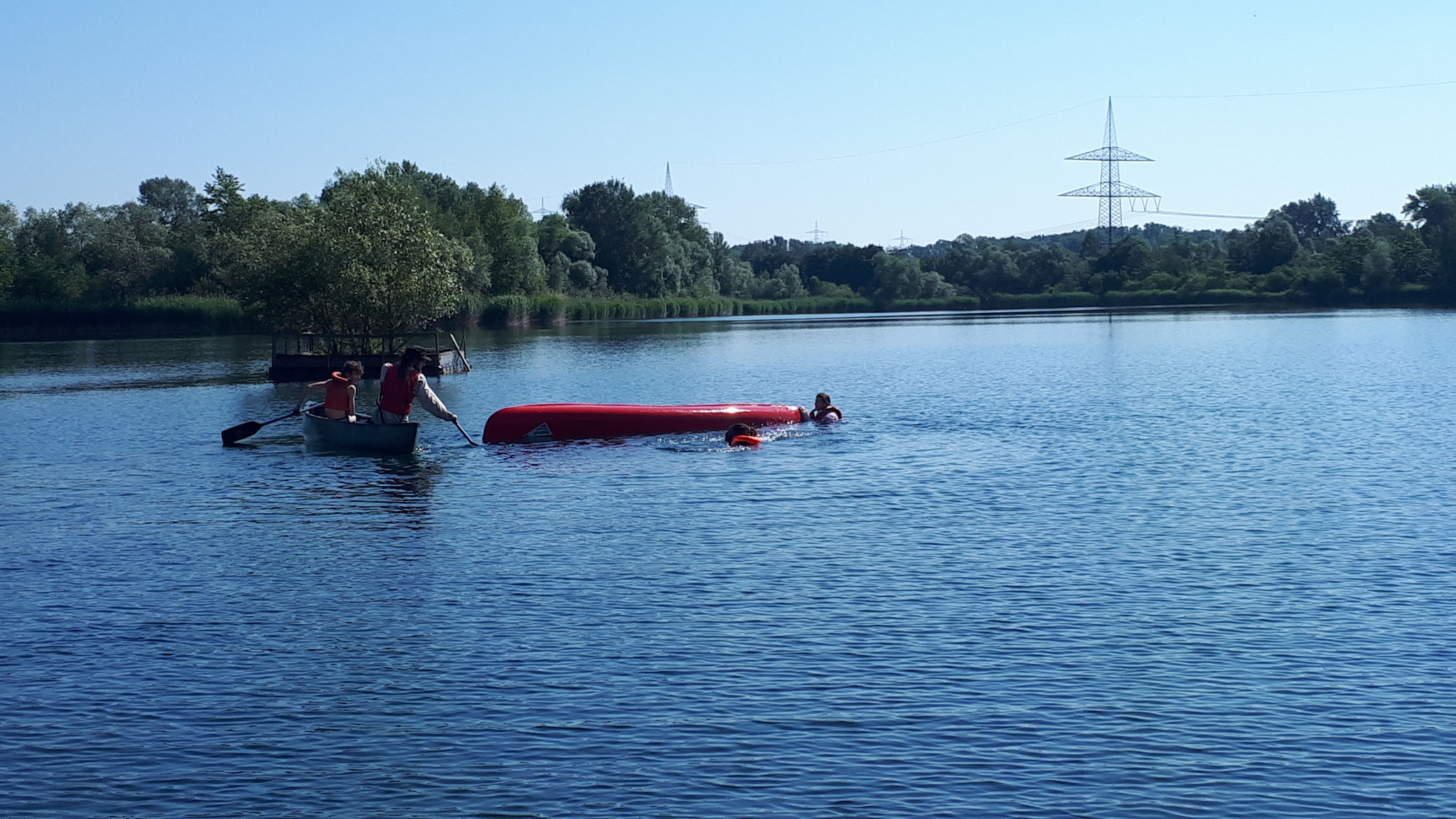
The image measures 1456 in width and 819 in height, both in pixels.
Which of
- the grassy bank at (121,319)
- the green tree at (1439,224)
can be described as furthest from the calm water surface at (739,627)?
the green tree at (1439,224)

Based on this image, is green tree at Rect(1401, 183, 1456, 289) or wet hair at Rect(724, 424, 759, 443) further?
green tree at Rect(1401, 183, 1456, 289)

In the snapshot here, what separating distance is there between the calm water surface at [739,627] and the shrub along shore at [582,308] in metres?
49.4

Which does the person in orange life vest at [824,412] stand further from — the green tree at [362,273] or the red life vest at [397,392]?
the green tree at [362,273]

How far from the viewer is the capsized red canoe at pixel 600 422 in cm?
3369

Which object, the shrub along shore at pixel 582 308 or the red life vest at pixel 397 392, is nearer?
the red life vest at pixel 397 392

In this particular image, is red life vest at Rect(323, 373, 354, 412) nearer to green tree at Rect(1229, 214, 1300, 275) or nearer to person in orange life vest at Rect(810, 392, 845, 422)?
person in orange life vest at Rect(810, 392, 845, 422)

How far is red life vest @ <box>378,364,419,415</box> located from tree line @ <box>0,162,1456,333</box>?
29.0 m

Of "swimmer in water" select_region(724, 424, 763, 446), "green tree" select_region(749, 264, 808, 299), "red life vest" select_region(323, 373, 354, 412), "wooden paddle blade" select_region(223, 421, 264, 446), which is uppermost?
"green tree" select_region(749, 264, 808, 299)

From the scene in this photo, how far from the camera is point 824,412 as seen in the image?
123 ft

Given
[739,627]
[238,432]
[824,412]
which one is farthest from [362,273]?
[739,627]

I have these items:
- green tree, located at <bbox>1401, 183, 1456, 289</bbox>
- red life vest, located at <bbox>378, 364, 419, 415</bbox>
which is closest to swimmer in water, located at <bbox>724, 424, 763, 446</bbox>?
red life vest, located at <bbox>378, 364, 419, 415</bbox>

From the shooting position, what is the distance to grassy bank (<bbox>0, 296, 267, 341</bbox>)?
107750 millimetres

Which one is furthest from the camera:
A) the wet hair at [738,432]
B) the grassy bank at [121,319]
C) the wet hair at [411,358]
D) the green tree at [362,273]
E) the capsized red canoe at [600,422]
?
the grassy bank at [121,319]

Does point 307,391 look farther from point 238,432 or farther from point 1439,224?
point 1439,224
